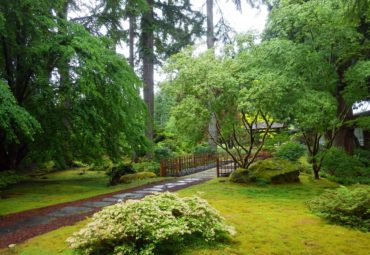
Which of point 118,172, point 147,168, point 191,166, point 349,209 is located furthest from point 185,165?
point 349,209

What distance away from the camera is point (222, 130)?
45.5 ft

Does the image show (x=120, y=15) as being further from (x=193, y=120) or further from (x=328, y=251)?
(x=328, y=251)

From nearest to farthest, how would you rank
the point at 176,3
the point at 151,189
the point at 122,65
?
the point at 151,189
the point at 122,65
the point at 176,3

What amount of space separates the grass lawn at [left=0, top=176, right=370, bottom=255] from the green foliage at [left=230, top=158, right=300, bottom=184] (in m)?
2.97

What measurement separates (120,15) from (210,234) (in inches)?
606

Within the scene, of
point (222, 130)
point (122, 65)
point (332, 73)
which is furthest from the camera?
point (122, 65)

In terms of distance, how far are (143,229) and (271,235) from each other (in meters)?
2.58

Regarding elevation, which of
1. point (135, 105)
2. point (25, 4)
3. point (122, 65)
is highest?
point (25, 4)

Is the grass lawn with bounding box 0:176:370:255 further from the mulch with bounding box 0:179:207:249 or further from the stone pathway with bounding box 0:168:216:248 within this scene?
the stone pathway with bounding box 0:168:216:248

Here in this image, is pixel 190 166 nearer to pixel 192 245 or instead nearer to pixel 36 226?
pixel 36 226

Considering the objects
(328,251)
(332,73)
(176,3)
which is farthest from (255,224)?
(176,3)

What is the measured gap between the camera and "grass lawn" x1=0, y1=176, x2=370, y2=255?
5438 mm

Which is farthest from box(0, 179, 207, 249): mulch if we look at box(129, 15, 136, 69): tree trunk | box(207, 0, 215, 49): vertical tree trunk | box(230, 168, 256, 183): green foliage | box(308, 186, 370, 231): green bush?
box(207, 0, 215, 49): vertical tree trunk

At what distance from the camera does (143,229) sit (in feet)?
16.4
